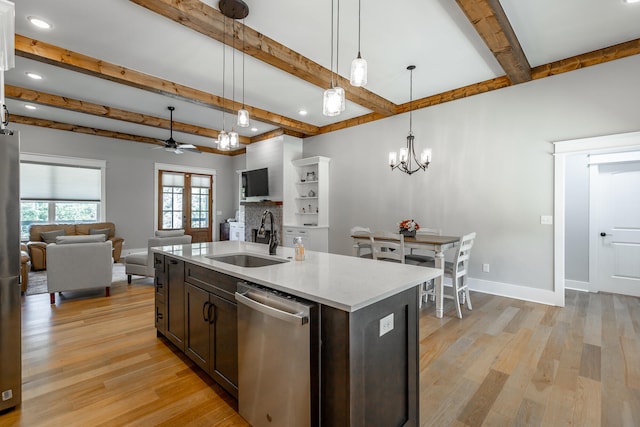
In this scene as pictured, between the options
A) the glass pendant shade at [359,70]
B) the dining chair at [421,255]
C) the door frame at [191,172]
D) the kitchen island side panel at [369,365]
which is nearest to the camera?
the kitchen island side panel at [369,365]

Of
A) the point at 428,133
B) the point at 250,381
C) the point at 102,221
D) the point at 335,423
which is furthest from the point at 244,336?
the point at 102,221

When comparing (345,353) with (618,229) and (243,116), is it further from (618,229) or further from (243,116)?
(618,229)

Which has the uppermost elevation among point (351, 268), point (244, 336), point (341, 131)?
point (341, 131)

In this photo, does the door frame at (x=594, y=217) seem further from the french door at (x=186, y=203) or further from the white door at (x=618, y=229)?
the french door at (x=186, y=203)

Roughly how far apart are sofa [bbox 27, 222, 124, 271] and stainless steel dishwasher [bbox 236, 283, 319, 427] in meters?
5.09

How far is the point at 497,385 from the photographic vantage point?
2082 mm

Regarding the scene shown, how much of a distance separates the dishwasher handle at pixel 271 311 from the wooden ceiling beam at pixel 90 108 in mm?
5308

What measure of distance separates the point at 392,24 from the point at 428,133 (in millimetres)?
2237

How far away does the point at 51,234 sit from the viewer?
5.79m

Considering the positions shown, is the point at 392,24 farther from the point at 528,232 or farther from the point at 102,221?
the point at 102,221

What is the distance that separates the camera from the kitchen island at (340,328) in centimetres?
126

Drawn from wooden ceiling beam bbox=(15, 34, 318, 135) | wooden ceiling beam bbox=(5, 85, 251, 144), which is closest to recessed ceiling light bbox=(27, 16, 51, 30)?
wooden ceiling beam bbox=(15, 34, 318, 135)

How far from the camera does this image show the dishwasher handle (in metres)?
1.33

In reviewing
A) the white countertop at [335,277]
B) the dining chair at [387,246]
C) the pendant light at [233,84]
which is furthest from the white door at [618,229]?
the pendant light at [233,84]
